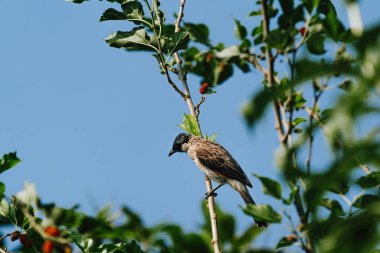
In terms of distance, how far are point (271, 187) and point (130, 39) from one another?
316cm

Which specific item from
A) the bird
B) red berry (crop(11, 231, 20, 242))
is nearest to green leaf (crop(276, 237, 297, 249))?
red berry (crop(11, 231, 20, 242))

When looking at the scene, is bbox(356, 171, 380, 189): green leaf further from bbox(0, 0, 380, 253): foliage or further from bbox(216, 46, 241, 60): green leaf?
bbox(216, 46, 241, 60): green leaf

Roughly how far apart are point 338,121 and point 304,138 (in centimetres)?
21

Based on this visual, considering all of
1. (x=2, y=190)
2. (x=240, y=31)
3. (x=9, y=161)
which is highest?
(x=240, y=31)

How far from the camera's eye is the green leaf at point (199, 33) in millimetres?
6623

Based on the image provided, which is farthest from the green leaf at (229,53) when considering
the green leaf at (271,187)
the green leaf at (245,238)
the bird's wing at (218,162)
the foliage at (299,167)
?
the bird's wing at (218,162)

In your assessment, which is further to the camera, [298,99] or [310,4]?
[298,99]

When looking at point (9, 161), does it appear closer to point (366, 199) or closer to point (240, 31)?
point (366, 199)

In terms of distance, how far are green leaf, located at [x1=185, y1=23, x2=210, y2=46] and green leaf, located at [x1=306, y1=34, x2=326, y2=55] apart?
3650mm

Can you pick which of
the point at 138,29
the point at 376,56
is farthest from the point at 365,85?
the point at 138,29

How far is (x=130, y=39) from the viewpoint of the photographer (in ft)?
17.3

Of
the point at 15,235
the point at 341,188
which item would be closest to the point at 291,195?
the point at 341,188

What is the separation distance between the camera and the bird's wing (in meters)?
10.0

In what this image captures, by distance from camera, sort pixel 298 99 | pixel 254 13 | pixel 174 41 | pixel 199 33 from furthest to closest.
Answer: pixel 199 33 → pixel 254 13 → pixel 174 41 → pixel 298 99
